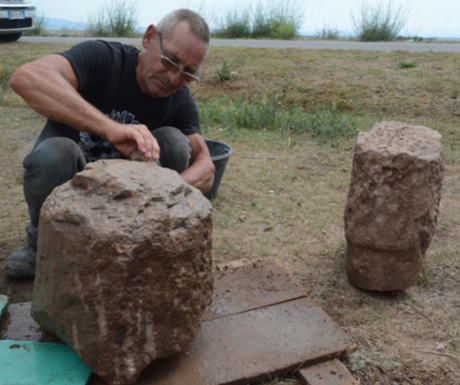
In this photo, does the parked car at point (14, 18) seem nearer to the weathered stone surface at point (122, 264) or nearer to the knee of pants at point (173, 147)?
the knee of pants at point (173, 147)

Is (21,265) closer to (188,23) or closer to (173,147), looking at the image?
(173,147)

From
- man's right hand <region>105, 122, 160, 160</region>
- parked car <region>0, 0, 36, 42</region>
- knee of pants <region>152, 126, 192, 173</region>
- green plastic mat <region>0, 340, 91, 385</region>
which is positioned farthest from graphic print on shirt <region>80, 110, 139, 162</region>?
parked car <region>0, 0, 36, 42</region>

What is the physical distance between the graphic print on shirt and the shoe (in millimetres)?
668

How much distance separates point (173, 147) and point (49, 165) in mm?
718

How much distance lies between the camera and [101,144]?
3170 mm

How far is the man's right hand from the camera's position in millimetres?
2365

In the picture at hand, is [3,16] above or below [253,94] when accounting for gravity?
above

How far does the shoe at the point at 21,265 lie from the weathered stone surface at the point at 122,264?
0.87 meters

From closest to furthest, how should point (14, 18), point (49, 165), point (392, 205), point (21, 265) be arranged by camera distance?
point (49, 165) → point (392, 205) → point (21, 265) → point (14, 18)

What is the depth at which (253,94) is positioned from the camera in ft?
26.6

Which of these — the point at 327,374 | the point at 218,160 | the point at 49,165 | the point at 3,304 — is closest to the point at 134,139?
the point at 49,165

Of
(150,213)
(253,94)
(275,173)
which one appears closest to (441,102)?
(253,94)

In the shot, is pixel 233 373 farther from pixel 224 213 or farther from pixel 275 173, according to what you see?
pixel 275 173

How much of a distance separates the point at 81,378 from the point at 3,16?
38.8ft
